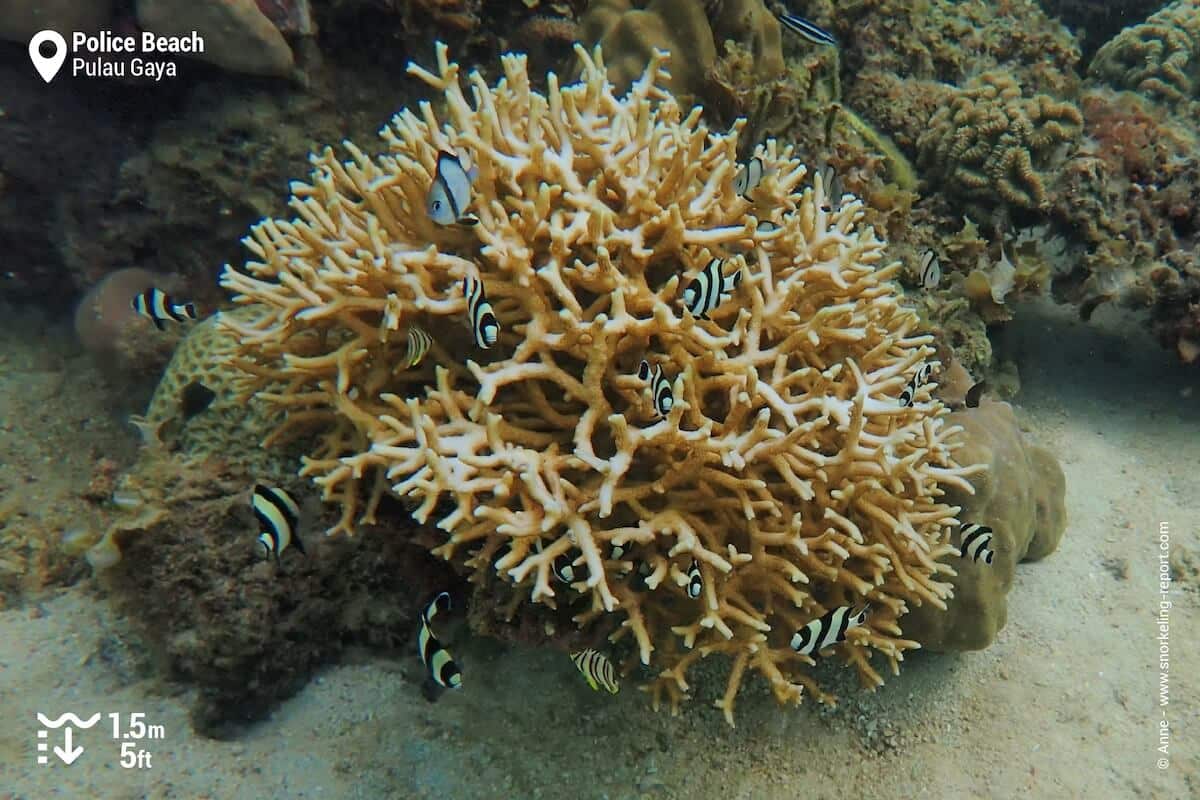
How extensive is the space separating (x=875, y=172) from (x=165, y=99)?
517 centimetres

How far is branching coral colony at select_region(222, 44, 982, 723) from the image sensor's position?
2.77 metres

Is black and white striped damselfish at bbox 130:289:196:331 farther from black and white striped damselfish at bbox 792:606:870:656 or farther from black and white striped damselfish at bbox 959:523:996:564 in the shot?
black and white striped damselfish at bbox 959:523:996:564

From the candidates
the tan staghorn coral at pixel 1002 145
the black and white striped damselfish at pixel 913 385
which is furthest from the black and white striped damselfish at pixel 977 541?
the tan staghorn coral at pixel 1002 145

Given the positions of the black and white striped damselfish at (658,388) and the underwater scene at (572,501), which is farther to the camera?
the underwater scene at (572,501)

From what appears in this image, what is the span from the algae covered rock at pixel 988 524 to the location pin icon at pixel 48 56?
6267 millimetres

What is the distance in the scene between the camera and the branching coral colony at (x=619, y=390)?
277 cm

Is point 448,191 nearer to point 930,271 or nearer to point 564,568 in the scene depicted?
point 564,568

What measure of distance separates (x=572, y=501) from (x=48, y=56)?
531 cm

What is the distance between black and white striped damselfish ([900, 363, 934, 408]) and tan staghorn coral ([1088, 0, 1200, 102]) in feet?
19.1

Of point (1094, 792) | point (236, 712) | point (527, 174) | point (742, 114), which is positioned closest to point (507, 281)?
point (527, 174)

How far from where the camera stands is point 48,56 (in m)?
5.10

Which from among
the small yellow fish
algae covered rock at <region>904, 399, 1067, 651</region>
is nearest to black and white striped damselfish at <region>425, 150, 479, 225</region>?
the small yellow fish

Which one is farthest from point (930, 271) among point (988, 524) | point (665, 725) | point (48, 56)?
point (48, 56)

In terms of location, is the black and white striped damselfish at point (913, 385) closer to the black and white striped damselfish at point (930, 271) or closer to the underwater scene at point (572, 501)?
the underwater scene at point (572, 501)
